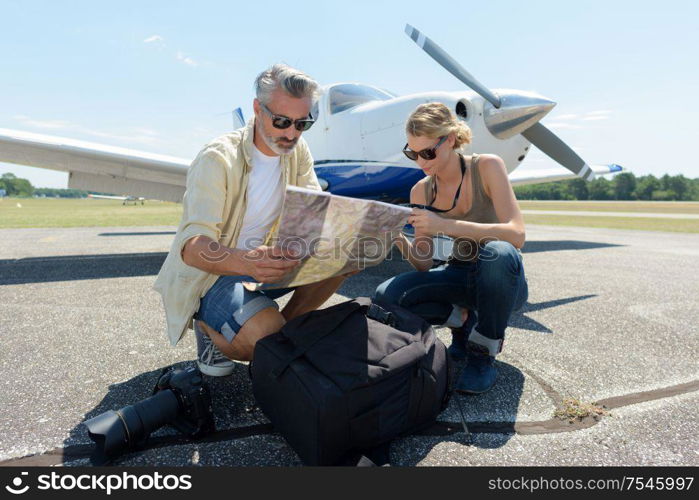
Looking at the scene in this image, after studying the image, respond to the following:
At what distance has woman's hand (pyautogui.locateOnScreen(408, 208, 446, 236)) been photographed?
184 centimetres

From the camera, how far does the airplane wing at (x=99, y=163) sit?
5.59 meters

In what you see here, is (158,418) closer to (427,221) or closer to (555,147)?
(427,221)

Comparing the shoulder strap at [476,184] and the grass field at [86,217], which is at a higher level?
the shoulder strap at [476,184]

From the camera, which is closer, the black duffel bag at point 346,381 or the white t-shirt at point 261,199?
the black duffel bag at point 346,381

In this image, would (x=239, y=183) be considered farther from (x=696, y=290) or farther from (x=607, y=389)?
(x=696, y=290)

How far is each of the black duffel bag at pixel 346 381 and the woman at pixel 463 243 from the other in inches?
Answer: 18.3

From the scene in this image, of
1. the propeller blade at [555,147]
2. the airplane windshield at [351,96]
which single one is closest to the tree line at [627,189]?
the propeller blade at [555,147]

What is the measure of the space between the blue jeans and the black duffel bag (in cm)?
47

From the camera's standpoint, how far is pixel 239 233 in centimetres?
198

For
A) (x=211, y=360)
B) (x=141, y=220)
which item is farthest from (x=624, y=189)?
(x=211, y=360)

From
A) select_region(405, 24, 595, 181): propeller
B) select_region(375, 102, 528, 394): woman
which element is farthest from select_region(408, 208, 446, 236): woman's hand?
select_region(405, 24, 595, 181): propeller

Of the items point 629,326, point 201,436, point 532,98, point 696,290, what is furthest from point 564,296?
point 201,436

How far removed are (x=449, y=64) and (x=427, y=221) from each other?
3978mm

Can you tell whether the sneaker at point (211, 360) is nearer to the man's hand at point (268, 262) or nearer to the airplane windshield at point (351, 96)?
the man's hand at point (268, 262)
